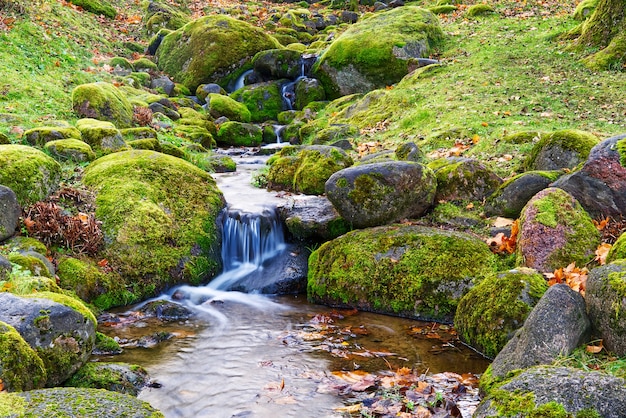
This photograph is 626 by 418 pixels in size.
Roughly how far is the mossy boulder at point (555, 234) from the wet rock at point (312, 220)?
2889 millimetres

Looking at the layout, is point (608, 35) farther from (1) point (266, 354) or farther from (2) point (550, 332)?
(1) point (266, 354)

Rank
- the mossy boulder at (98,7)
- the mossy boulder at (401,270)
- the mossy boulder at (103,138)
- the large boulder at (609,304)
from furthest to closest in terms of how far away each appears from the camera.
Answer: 1. the mossy boulder at (98,7)
2. the mossy boulder at (103,138)
3. the mossy boulder at (401,270)
4. the large boulder at (609,304)

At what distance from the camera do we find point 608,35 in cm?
1312

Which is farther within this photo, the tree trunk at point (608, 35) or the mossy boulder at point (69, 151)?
the tree trunk at point (608, 35)

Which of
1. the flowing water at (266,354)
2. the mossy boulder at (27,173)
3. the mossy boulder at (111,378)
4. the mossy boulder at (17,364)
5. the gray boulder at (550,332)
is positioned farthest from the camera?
the mossy boulder at (27,173)

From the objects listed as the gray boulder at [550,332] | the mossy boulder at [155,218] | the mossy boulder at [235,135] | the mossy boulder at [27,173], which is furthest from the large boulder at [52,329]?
the mossy boulder at [235,135]

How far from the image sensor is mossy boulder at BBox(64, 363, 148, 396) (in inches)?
193

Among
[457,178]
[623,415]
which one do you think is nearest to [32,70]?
[457,178]

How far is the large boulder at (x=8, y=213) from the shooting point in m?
7.14

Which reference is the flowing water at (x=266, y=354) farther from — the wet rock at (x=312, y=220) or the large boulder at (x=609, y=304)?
the large boulder at (x=609, y=304)

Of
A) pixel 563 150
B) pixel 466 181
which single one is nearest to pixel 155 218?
pixel 466 181

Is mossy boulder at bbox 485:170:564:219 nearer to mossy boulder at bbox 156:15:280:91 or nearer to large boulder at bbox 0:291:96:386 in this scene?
large boulder at bbox 0:291:96:386

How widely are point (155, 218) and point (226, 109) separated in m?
10.1

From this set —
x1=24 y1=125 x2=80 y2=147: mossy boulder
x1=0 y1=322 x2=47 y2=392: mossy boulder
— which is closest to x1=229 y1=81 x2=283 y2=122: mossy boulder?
x1=24 y1=125 x2=80 y2=147: mossy boulder
